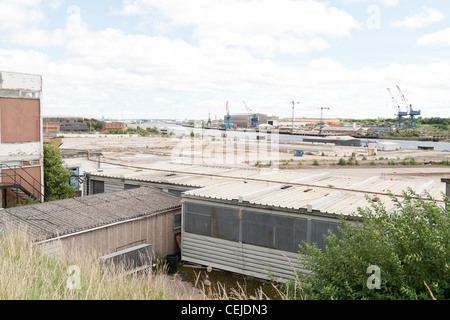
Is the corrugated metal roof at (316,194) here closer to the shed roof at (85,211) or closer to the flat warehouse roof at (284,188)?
the flat warehouse roof at (284,188)

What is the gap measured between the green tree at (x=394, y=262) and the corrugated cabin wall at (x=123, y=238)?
7.35 meters

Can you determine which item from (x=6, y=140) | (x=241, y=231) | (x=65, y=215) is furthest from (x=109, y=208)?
(x=6, y=140)

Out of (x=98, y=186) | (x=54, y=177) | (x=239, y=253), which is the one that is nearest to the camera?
(x=239, y=253)

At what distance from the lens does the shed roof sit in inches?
471

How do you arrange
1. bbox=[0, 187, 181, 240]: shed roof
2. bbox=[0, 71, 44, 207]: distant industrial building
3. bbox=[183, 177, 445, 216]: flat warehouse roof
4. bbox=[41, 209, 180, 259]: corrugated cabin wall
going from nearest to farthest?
bbox=[41, 209, 180, 259]: corrugated cabin wall
bbox=[0, 187, 181, 240]: shed roof
bbox=[183, 177, 445, 216]: flat warehouse roof
bbox=[0, 71, 44, 207]: distant industrial building

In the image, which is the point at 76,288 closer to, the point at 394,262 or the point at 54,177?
the point at 394,262

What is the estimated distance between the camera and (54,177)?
71.4 feet

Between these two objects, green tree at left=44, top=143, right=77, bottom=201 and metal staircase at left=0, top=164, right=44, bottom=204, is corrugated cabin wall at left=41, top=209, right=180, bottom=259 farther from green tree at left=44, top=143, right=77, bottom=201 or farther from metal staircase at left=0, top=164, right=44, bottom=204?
green tree at left=44, top=143, right=77, bottom=201

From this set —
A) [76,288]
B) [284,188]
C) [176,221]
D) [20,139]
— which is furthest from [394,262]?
[20,139]

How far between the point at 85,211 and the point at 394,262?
11.0m

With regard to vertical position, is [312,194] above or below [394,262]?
below

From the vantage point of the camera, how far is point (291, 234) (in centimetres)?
1237

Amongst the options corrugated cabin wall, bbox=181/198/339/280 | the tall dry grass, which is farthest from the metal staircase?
the tall dry grass

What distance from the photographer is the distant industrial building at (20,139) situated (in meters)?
19.7
